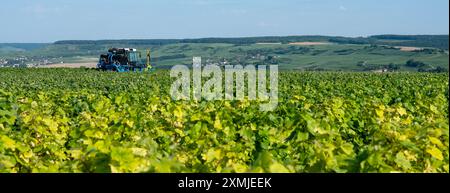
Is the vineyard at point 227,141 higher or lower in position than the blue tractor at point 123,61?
higher

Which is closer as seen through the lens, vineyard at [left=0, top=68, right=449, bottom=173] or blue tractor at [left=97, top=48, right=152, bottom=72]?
vineyard at [left=0, top=68, right=449, bottom=173]

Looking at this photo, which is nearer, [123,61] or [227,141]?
[227,141]

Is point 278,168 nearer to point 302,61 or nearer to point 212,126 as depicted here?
point 212,126

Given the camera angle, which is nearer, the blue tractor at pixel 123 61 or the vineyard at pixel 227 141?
the vineyard at pixel 227 141

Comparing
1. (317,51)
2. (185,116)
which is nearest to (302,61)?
(317,51)

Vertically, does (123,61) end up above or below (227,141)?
below

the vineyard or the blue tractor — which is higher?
the vineyard
